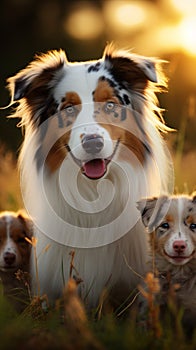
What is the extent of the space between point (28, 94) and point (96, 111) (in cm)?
69

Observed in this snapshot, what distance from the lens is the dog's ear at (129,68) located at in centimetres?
540

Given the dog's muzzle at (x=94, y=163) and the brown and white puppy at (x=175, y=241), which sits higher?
the dog's muzzle at (x=94, y=163)

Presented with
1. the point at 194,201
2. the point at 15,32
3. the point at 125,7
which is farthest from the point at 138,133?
the point at 15,32

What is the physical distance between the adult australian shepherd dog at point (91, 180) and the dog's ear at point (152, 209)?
1.20ft

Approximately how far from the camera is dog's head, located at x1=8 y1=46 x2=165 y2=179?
16.7 feet

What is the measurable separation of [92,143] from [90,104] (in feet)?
1.33

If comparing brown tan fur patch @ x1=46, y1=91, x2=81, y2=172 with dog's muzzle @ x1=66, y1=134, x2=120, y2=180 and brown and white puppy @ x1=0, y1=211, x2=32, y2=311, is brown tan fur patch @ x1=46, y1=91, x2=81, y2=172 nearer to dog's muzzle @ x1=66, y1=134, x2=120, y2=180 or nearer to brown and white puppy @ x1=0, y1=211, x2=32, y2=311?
dog's muzzle @ x1=66, y1=134, x2=120, y2=180

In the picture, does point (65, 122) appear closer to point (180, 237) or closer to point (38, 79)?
point (38, 79)

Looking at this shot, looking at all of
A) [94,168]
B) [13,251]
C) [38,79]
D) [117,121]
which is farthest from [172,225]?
[38,79]

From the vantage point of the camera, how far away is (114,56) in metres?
5.45

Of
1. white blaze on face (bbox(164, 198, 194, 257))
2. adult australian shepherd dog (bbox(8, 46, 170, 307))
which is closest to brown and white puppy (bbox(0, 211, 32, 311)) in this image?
adult australian shepherd dog (bbox(8, 46, 170, 307))

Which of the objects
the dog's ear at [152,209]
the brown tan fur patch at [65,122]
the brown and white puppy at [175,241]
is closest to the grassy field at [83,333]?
the brown and white puppy at [175,241]

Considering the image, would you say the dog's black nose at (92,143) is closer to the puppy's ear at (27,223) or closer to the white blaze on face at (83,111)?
the white blaze on face at (83,111)

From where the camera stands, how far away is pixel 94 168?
5145 millimetres
